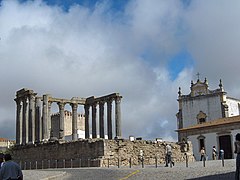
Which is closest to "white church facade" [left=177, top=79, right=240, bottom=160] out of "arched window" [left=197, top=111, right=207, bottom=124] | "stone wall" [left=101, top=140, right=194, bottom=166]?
"arched window" [left=197, top=111, right=207, bottom=124]

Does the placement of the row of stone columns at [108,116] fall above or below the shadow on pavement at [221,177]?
above

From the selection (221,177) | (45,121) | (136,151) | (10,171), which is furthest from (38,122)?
(10,171)

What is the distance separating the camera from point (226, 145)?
140 ft

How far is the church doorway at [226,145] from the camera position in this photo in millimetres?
42188

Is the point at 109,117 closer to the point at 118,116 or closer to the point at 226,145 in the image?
the point at 118,116

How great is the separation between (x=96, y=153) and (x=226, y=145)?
619 inches

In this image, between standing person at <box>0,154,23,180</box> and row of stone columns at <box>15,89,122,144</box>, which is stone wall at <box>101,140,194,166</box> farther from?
standing person at <box>0,154,23,180</box>

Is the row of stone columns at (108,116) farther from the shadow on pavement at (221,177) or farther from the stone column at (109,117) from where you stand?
the shadow on pavement at (221,177)

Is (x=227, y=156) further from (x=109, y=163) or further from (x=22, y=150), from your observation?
(x=22, y=150)

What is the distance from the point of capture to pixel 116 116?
44312mm

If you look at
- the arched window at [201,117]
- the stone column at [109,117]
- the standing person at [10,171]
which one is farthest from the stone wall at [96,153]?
the standing person at [10,171]

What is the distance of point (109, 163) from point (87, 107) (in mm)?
16666

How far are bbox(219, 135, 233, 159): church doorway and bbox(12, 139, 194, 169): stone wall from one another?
4342 millimetres

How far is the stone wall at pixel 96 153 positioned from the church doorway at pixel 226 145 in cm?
434
